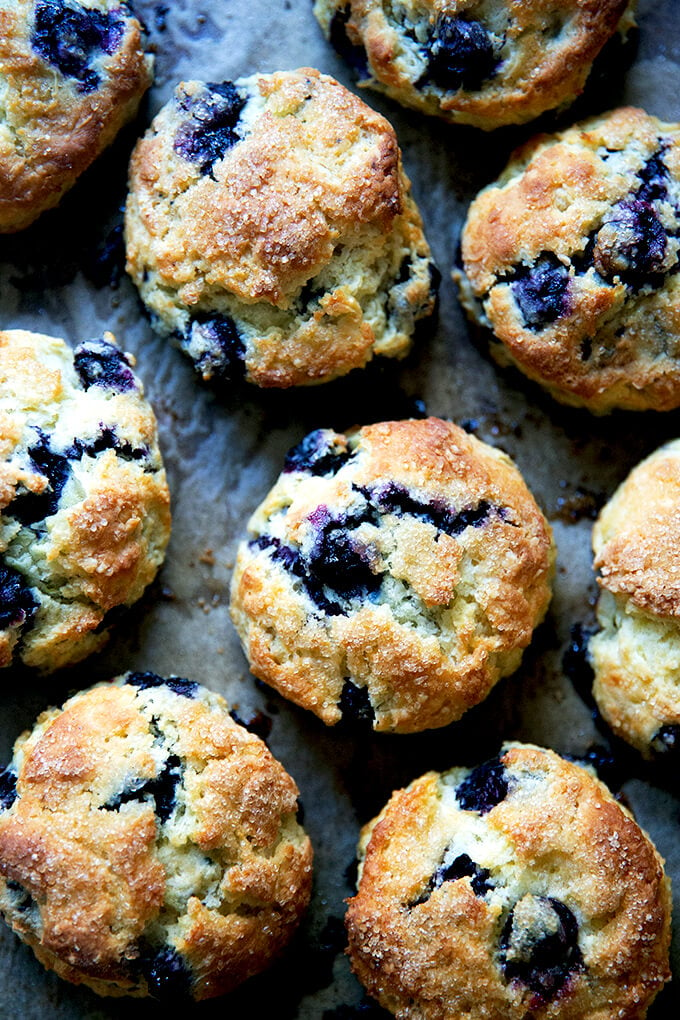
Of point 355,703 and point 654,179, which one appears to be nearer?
point 355,703

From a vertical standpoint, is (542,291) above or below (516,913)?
above

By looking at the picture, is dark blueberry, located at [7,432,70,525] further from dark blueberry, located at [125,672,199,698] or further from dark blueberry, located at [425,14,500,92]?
dark blueberry, located at [425,14,500,92]

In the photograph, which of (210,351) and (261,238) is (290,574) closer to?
(210,351)

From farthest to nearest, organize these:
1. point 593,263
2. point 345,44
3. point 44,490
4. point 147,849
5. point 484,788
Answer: point 345,44 < point 593,263 < point 484,788 < point 44,490 < point 147,849

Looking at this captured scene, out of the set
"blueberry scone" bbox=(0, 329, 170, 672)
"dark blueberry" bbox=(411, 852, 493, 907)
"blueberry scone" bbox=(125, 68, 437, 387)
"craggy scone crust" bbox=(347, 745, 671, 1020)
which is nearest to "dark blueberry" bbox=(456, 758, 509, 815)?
"craggy scone crust" bbox=(347, 745, 671, 1020)

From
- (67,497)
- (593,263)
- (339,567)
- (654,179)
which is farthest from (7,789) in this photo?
(654,179)

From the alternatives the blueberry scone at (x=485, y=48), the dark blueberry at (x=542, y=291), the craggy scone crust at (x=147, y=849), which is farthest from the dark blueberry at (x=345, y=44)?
the craggy scone crust at (x=147, y=849)

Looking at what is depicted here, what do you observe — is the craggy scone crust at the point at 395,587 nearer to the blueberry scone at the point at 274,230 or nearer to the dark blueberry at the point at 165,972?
the blueberry scone at the point at 274,230

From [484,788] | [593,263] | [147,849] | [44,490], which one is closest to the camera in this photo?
[147,849]

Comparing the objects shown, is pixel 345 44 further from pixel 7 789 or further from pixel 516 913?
pixel 516 913
